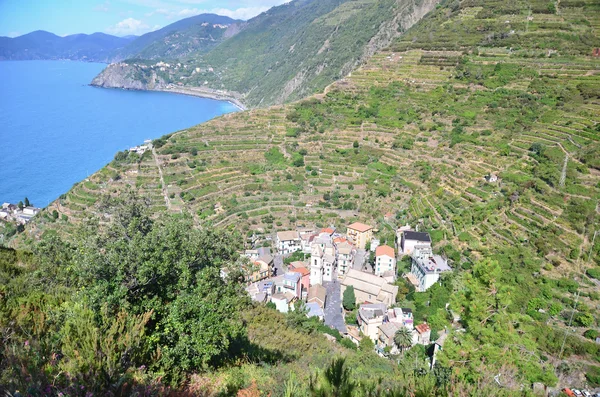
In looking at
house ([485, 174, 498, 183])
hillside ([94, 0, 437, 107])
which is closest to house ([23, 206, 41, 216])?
hillside ([94, 0, 437, 107])

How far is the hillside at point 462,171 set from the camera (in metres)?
13.4

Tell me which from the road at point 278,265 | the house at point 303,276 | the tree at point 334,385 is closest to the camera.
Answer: the tree at point 334,385

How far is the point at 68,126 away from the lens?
69.4 meters

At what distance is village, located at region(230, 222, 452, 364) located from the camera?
55.4 feet

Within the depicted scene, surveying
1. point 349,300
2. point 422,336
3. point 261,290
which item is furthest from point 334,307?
point 422,336

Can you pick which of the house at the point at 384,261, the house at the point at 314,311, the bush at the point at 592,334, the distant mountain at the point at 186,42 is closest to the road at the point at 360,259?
the house at the point at 384,261

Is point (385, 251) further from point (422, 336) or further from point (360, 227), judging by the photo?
point (422, 336)

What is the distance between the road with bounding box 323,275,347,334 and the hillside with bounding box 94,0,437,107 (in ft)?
109

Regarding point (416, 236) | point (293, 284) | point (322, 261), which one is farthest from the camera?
point (416, 236)

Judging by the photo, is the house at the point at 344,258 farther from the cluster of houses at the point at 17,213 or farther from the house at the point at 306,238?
the cluster of houses at the point at 17,213

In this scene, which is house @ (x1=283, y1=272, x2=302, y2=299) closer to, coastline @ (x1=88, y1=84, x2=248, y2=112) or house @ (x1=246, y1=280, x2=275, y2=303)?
house @ (x1=246, y1=280, x2=275, y2=303)

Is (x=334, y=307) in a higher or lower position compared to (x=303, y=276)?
lower

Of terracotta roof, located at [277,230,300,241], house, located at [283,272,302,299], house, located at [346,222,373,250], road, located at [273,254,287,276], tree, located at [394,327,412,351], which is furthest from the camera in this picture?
house, located at [346,222,373,250]

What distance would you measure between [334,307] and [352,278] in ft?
6.25
